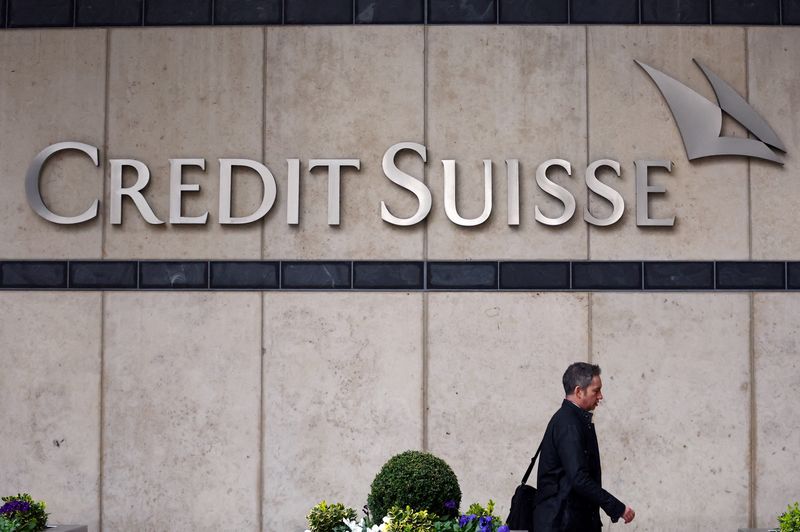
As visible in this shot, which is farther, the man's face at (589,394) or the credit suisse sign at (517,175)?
the credit suisse sign at (517,175)

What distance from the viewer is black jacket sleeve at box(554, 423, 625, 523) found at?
591cm

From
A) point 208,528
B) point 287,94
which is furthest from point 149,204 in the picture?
point 208,528

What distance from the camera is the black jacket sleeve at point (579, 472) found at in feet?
19.4

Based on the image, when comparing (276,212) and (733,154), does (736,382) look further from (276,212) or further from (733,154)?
(276,212)

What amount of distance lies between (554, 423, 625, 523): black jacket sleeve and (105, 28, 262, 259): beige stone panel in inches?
153

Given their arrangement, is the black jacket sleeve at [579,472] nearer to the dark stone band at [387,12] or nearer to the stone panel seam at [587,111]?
the stone panel seam at [587,111]

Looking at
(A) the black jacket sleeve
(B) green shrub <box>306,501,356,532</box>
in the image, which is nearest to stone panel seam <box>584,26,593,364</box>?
(A) the black jacket sleeve

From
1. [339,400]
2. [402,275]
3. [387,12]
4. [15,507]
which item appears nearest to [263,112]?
[387,12]

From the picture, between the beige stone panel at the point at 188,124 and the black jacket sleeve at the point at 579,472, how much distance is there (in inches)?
153

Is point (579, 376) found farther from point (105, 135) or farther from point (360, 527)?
point (105, 135)

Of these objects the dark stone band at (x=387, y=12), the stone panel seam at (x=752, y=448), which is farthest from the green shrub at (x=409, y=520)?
the dark stone band at (x=387, y=12)

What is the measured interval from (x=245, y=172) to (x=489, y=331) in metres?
2.61

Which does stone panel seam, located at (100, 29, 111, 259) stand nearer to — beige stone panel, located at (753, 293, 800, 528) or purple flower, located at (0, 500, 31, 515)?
purple flower, located at (0, 500, 31, 515)

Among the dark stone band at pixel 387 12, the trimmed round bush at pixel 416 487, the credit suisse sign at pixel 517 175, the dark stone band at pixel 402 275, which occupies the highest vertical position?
the dark stone band at pixel 387 12
